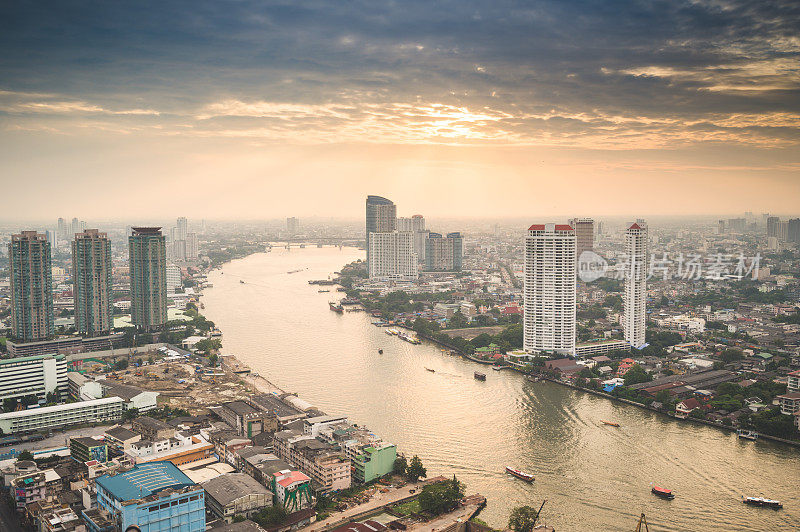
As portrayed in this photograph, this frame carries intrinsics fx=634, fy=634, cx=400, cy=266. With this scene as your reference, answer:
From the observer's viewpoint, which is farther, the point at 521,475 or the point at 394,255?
the point at 394,255

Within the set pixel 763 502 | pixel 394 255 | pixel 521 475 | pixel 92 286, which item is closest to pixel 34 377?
pixel 92 286

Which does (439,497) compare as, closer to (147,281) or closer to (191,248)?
(147,281)

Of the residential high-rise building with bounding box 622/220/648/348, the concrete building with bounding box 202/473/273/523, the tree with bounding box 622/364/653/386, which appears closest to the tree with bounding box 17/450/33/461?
the concrete building with bounding box 202/473/273/523

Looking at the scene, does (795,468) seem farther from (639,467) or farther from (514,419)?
(514,419)

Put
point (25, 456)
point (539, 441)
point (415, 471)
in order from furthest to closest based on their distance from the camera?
point (539, 441) → point (25, 456) → point (415, 471)

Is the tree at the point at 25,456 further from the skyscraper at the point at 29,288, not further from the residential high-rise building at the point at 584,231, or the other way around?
the residential high-rise building at the point at 584,231

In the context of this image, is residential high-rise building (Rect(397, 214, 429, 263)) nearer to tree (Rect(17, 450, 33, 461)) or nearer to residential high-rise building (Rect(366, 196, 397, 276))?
residential high-rise building (Rect(366, 196, 397, 276))

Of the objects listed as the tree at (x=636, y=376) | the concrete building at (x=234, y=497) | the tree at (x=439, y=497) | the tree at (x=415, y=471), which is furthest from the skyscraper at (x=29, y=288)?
the tree at (x=636, y=376)
